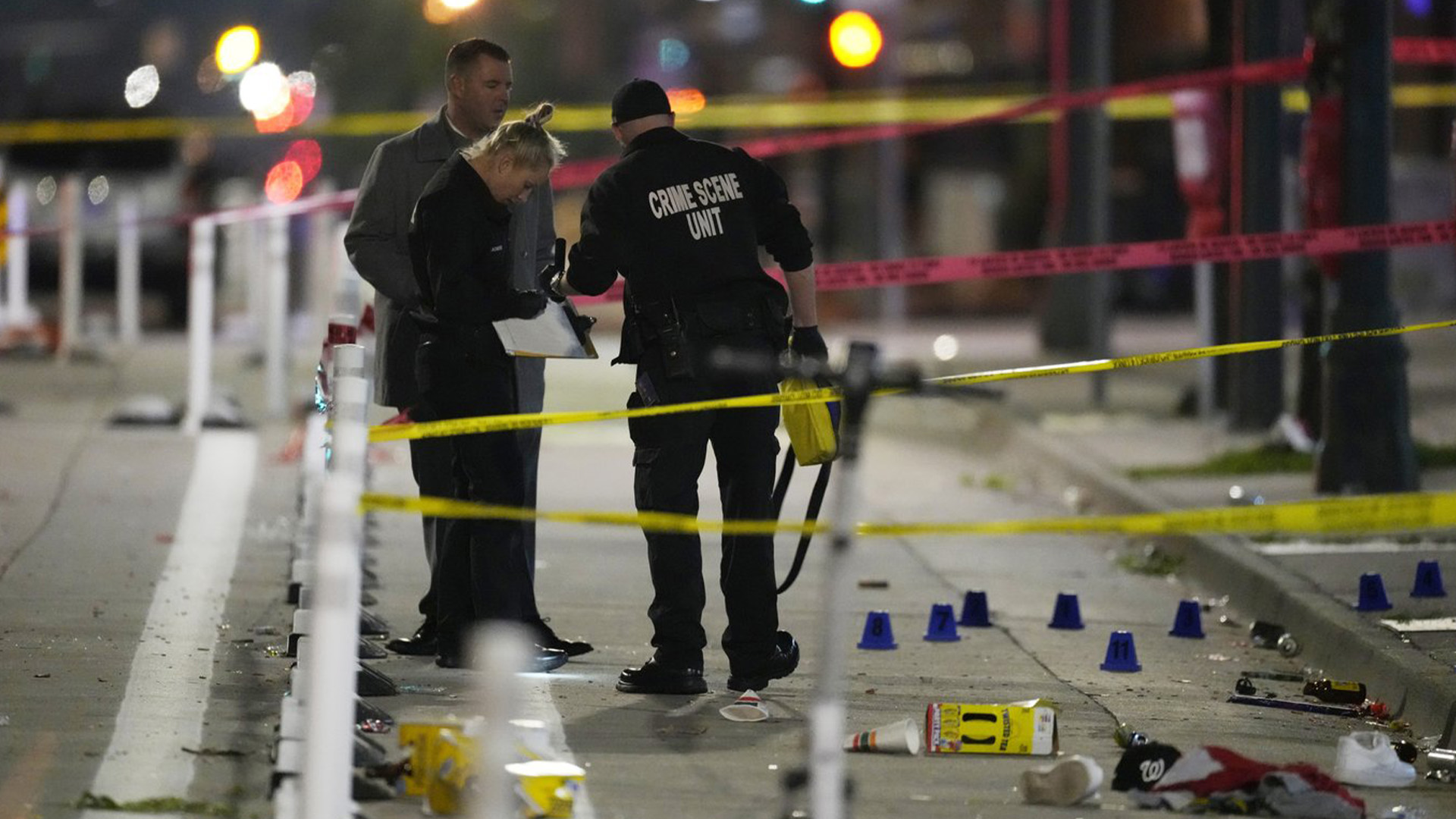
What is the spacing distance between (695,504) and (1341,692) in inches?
83.6

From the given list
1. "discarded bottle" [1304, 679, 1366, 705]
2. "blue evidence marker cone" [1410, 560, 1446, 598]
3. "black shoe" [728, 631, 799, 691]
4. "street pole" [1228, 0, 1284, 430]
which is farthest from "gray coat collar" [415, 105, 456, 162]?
"street pole" [1228, 0, 1284, 430]

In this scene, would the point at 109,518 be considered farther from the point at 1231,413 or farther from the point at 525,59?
the point at 525,59

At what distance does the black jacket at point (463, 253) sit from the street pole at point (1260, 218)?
7321 millimetres

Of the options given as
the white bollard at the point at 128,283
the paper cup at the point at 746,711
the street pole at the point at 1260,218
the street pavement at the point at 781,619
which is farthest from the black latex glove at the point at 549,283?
the white bollard at the point at 128,283

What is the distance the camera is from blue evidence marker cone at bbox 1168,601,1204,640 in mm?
8555

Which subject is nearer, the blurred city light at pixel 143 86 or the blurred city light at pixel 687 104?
the blurred city light at pixel 687 104

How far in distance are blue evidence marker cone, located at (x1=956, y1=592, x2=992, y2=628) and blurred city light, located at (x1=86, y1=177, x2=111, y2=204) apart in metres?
18.4

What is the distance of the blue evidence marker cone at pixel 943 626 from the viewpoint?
8180 millimetres

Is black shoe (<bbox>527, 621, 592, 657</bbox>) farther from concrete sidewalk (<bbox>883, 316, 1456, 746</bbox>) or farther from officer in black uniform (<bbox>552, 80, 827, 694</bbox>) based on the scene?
concrete sidewalk (<bbox>883, 316, 1456, 746</bbox>)

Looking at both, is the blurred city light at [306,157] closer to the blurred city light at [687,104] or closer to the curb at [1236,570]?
the blurred city light at [687,104]

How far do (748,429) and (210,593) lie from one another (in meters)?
2.56

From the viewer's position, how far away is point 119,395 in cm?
1528

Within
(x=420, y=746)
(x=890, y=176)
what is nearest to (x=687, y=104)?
(x=890, y=176)

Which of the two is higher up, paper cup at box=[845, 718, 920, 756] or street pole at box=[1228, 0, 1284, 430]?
street pole at box=[1228, 0, 1284, 430]
